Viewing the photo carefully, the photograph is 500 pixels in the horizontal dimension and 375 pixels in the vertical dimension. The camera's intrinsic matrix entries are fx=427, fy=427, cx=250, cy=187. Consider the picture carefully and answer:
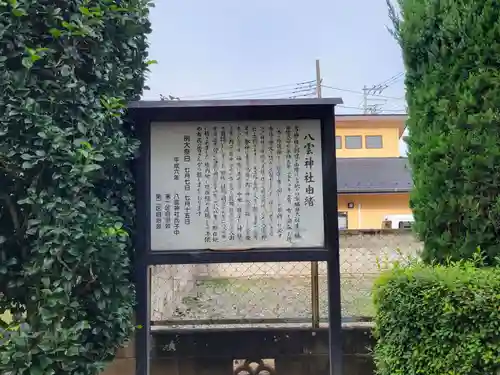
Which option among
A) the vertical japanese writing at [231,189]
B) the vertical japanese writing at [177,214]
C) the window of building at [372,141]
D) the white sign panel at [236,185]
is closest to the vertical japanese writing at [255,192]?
the white sign panel at [236,185]

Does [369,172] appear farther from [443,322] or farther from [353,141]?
[443,322]

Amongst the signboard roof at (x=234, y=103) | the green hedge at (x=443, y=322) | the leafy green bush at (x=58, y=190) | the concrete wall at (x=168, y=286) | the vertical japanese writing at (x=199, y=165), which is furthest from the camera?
the concrete wall at (x=168, y=286)

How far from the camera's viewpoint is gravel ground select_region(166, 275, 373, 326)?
11.3ft

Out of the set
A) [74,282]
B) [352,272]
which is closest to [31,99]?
[74,282]

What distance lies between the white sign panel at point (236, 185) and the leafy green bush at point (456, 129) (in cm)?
67

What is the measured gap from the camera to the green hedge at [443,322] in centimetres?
175

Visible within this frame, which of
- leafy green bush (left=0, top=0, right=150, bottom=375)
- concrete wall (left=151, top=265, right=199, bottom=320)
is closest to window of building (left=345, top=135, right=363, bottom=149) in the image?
concrete wall (left=151, top=265, right=199, bottom=320)

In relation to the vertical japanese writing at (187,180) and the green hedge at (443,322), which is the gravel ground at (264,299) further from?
the green hedge at (443,322)

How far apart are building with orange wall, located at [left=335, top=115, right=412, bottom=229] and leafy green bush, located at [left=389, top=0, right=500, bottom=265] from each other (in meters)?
10.0

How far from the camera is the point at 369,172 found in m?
17.1

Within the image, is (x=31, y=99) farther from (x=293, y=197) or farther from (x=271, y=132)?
(x=293, y=197)

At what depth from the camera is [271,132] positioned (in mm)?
2811

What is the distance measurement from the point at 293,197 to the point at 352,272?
59.2 inches

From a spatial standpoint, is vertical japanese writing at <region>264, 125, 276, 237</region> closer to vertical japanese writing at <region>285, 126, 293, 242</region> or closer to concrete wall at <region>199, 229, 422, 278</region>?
vertical japanese writing at <region>285, 126, 293, 242</region>
